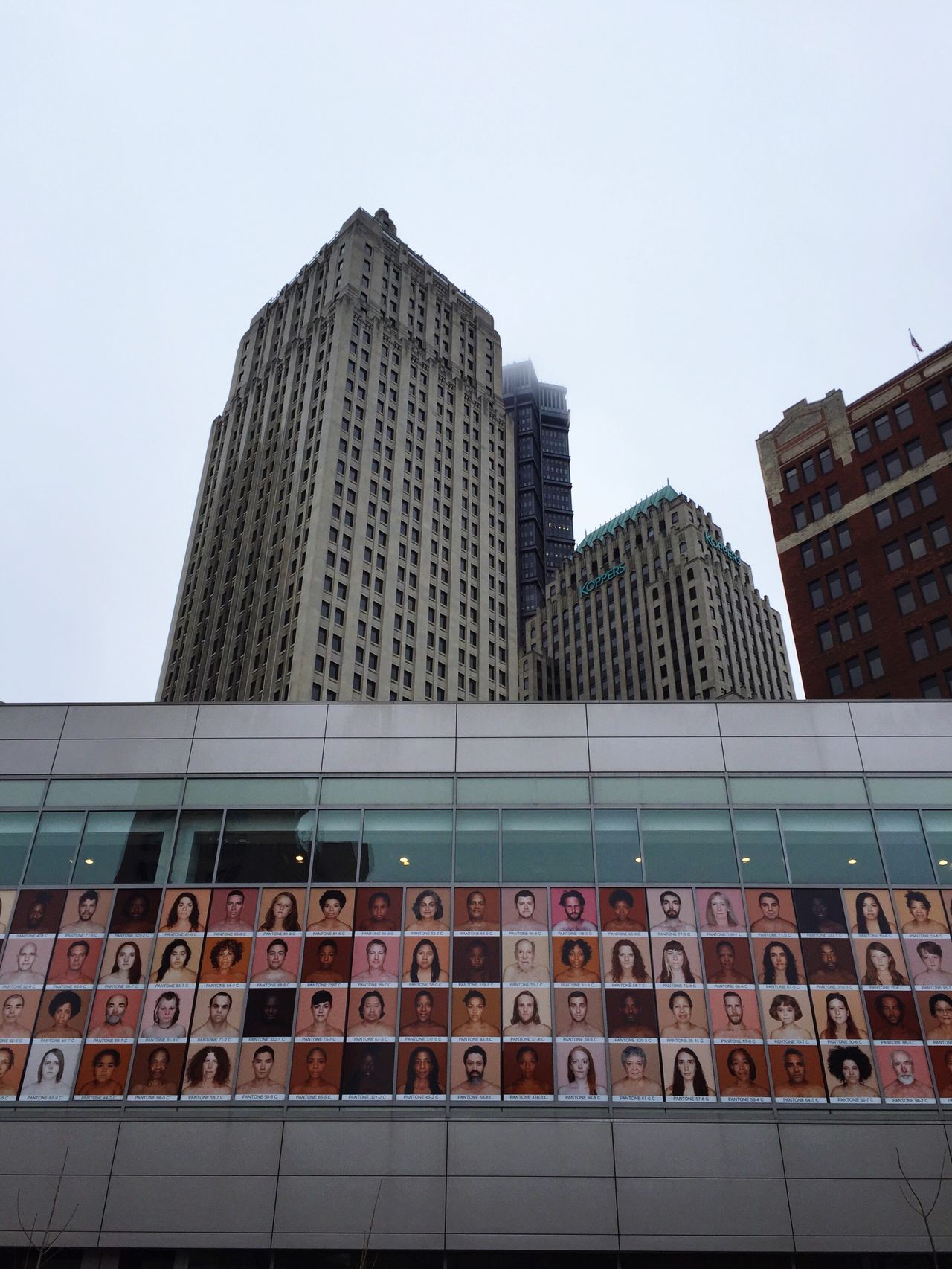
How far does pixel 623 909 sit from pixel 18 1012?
1520cm

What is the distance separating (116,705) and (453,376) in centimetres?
8811

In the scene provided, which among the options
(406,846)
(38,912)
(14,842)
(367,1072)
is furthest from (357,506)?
(367,1072)

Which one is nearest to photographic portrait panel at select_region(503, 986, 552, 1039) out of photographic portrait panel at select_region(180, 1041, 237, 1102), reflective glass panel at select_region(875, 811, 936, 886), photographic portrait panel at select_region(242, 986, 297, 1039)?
photographic portrait panel at select_region(242, 986, 297, 1039)

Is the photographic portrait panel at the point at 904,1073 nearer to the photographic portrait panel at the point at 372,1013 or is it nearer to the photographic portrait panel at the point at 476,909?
the photographic portrait panel at the point at 476,909

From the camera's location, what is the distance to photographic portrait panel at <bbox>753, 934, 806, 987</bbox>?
936 inches

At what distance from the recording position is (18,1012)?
23922 mm

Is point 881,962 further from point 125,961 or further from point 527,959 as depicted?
point 125,961

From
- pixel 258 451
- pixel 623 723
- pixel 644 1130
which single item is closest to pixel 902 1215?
pixel 644 1130

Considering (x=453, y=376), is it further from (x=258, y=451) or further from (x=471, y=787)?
(x=471, y=787)

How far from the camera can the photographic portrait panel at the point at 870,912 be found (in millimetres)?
24328

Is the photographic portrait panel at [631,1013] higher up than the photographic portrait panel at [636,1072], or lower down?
higher up

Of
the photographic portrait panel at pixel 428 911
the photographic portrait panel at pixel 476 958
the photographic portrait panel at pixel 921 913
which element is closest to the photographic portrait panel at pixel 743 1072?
the photographic portrait panel at pixel 921 913

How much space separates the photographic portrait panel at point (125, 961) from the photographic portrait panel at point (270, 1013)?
286 centimetres

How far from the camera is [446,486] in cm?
10131
